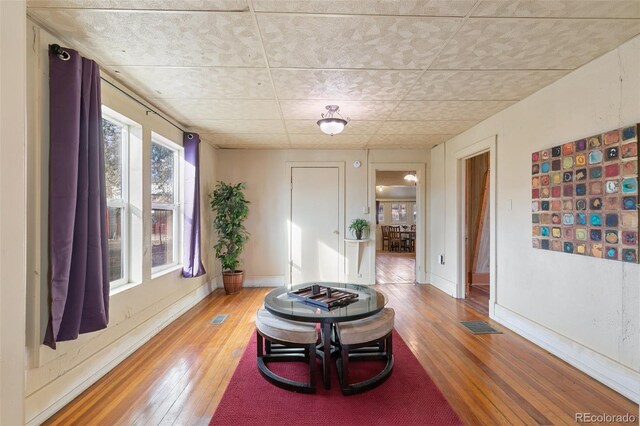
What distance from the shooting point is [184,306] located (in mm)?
3740

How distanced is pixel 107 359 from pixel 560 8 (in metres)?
3.88

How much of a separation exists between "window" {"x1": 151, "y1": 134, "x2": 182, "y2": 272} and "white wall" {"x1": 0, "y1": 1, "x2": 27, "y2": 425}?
297 cm

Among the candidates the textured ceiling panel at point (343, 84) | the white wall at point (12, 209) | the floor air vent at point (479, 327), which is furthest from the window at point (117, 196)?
the floor air vent at point (479, 327)

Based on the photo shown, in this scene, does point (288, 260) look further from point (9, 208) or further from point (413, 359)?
point (9, 208)

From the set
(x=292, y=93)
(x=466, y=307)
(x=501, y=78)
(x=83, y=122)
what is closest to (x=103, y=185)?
(x=83, y=122)

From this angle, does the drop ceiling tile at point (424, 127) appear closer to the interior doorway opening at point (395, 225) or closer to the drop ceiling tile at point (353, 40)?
the drop ceiling tile at point (353, 40)

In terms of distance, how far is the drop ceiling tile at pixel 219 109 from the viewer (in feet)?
9.93

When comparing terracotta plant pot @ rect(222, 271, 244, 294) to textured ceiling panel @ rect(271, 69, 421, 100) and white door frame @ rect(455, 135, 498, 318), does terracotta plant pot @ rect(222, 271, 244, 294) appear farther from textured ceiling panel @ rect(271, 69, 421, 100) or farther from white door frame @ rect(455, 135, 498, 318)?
white door frame @ rect(455, 135, 498, 318)

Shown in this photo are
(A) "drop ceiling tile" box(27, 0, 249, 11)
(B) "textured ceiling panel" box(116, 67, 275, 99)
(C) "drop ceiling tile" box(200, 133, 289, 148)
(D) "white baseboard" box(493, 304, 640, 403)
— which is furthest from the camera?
(C) "drop ceiling tile" box(200, 133, 289, 148)

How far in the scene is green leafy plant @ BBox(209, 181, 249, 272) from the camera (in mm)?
4508

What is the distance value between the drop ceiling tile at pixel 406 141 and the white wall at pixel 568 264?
0.75 m

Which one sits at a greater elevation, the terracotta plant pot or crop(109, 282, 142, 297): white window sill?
crop(109, 282, 142, 297): white window sill

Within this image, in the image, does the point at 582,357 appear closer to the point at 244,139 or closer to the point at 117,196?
the point at 117,196

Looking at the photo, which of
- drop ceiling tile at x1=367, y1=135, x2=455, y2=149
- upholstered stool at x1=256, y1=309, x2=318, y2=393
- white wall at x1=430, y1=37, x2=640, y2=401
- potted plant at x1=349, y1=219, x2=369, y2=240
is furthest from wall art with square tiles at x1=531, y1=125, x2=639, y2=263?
potted plant at x1=349, y1=219, x2=369, y2=240
